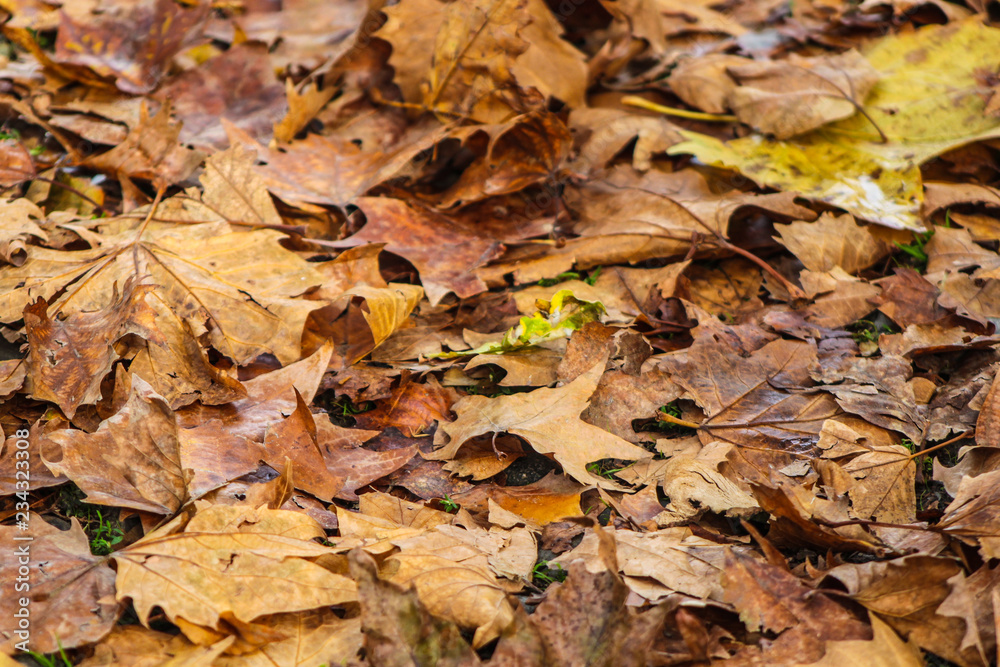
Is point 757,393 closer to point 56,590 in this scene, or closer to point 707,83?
point 707,83

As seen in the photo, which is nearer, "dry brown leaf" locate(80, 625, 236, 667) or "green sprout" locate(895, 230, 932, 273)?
"dry brown leaf" locate(80, 625, 236, 667)

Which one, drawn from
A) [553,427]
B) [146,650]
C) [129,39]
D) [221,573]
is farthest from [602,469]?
[129,39]

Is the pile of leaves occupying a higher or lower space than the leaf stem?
lower

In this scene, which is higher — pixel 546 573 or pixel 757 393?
pixel 757 393

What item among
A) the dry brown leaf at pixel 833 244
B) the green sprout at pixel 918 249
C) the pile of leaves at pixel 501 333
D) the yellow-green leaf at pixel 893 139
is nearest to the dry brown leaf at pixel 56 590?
the pile of leaves at pixel 501 333

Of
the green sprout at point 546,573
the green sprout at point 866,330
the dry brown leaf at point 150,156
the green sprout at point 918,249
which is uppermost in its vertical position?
the dry brown leaf at point 150,156

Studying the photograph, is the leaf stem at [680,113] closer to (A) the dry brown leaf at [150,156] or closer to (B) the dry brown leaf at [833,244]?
(B) the dry brown leaf at [833,244]

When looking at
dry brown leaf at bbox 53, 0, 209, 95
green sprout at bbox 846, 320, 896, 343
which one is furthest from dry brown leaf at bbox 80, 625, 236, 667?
dry brown leaf at bbox 53, 0, 209, 95

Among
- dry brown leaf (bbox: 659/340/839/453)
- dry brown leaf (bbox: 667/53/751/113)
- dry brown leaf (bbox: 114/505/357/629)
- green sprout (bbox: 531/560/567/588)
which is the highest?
dry brown leaf (bbox: 667/53/751/113)

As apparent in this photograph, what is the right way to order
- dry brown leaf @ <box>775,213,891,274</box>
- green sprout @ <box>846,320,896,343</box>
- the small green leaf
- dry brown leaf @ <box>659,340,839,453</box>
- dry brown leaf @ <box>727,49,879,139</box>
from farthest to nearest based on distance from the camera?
dry brown leaf @ <box>727,49,879,139</box> < dry brown leaf @ <box>775,213,891,274</box> < green sprout @ <box>846,320,896,343</box> < the small green leaf < dry brown leaf @ <box>659,340,839,453</box>

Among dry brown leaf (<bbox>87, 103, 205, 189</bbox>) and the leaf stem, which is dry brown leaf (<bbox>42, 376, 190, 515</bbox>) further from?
the leaf stem
